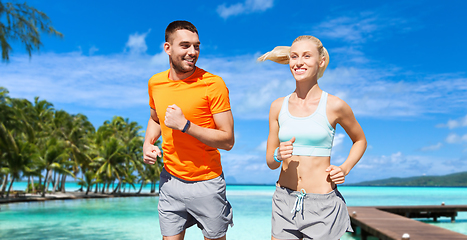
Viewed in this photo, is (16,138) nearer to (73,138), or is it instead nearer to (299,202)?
(73,138)

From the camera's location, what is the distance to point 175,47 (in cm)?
257

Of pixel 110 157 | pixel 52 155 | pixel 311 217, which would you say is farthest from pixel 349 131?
pixel 110 157

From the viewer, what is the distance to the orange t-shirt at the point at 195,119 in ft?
8.46

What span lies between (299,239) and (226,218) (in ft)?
1.77

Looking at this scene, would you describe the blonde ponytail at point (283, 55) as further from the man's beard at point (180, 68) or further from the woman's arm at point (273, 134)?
the man's beard at point (180, 68)

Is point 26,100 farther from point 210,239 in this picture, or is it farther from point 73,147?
point 210,239

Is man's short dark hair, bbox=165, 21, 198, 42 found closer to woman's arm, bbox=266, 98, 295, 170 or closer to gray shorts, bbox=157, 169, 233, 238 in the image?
woman's arm, bbox=266, 98, 295, 170

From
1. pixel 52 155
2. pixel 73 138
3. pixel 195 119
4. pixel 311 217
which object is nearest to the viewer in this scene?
pixel 311 217

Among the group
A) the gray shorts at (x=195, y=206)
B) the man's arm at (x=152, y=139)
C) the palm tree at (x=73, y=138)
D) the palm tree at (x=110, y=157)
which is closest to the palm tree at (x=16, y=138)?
the palm tree at (x=73, y=138)

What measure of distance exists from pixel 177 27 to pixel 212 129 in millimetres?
757

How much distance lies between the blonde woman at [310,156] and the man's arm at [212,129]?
326mm

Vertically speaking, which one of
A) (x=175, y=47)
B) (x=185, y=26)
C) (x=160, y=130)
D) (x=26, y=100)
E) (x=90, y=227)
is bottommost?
(x=90, y=227)

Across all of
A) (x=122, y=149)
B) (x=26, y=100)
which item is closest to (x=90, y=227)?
(x=26, y=100)

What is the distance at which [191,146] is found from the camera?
2588mm
